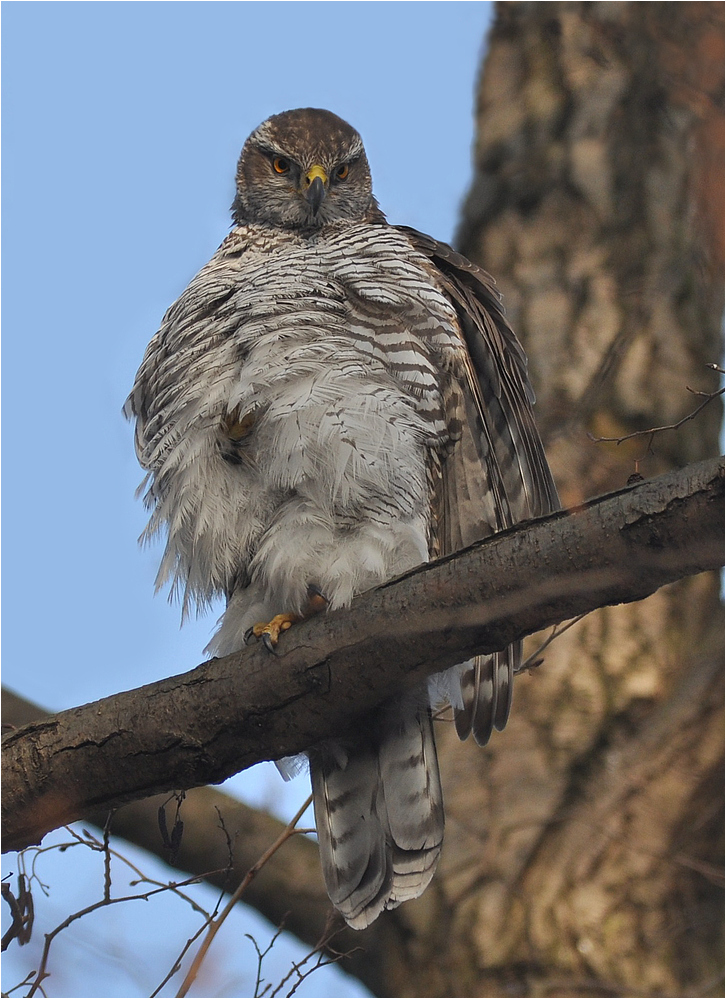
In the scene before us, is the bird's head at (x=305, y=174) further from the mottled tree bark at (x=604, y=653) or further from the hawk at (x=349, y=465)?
the mottled tree bark at (x=604, y=653)

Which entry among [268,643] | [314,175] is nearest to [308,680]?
[268,643]

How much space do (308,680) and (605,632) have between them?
2276 mm

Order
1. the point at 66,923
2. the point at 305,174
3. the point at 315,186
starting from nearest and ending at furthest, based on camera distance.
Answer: the point at 66,923 < the point at 315,186 < the point at 305,174

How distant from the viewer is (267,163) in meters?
4.82

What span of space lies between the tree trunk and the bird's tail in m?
0.96

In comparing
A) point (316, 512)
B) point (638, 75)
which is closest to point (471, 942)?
point (316, 512)

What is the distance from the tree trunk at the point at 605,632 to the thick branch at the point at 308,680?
1044 millimetres

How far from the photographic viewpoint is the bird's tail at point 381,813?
3508mm

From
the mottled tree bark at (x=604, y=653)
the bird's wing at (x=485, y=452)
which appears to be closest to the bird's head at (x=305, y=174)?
the bird's wing at (x=485, y=452)

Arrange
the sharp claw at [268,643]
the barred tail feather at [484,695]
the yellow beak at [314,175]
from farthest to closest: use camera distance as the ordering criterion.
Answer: the yellow beak at [314,175]
the barred tail feather at [484,695]
the sharp claw at [268,643]

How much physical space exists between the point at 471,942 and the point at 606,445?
2.17 metres

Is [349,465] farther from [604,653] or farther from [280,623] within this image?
[604,653]

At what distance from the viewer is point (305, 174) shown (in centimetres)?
463

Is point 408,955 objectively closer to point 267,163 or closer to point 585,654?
point 585,654
